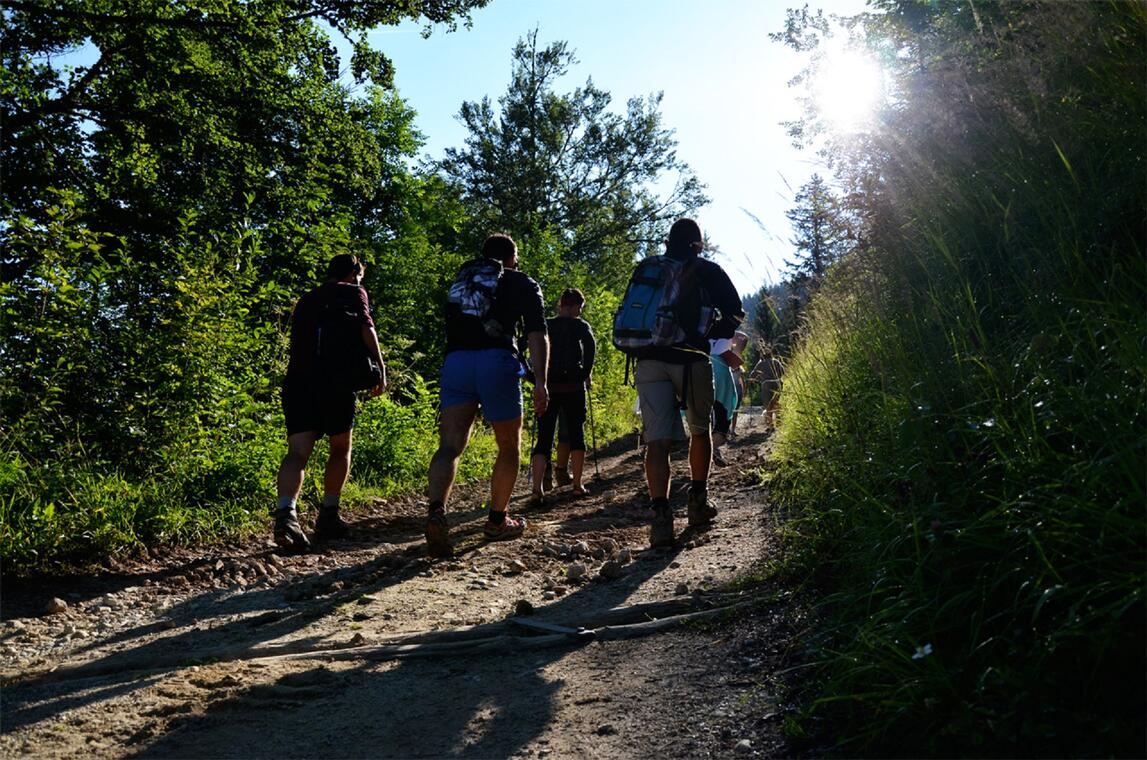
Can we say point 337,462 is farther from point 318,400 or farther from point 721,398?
point 721,398

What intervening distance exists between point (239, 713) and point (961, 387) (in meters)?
3.09

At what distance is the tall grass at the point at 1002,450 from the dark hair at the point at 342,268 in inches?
157

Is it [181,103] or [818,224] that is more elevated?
[181,103]

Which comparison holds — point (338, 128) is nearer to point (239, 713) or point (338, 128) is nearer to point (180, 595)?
point (180, 595)

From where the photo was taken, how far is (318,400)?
6832mm

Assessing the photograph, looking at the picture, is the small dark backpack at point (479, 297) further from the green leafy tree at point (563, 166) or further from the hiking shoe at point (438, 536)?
the green leafy tree at point (563, 166)

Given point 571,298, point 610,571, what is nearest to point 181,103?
point 571,298

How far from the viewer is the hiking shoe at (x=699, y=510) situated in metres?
6.36

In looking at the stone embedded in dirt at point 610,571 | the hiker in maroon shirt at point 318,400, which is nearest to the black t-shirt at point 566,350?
the hiker in maroon shirt at point 318,400

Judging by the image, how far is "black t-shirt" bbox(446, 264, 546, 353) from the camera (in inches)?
240

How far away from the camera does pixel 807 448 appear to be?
5.70m

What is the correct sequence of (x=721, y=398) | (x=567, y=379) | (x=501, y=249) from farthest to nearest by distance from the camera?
(x=721, y=398) < (x=567, y=379) < (x=501, y=249)

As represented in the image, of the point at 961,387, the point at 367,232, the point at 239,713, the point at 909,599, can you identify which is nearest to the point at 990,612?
the point at 909,599

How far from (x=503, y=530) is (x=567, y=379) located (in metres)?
2.90
